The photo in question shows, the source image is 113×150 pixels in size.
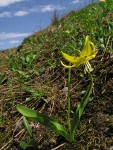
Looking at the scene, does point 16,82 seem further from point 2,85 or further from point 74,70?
point 74,70

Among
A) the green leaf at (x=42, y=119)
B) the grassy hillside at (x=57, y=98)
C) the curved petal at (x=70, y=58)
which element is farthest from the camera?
the grassy hillside at (x=57, y=98)

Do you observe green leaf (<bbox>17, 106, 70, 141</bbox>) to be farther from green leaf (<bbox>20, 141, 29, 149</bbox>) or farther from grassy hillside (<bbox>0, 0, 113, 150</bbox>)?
green leaf (<bbox>20, 141, 29, 149</bbox>)

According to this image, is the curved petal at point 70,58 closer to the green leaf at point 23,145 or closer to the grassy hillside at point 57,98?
the grassy hillside at point 57,98

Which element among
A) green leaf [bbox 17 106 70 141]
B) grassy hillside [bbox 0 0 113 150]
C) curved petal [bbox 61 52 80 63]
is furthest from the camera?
grassy hillside [bbox 0 0 113 150]

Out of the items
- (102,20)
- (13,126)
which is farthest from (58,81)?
(102,20)

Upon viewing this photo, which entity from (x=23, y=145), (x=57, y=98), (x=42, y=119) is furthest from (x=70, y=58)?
(x=57, y=98)

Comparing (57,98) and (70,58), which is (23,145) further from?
(70,58)

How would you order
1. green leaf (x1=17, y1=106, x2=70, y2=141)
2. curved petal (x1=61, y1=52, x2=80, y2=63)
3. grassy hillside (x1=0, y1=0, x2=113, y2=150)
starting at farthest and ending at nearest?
grassy hillside (x1=0, y1=0, x2=113, y2=150) < green leaf (x1=17, y1=106, x2=70, y2=141) < curved petal (x1=61, y1=52, x2=80, y2=63)

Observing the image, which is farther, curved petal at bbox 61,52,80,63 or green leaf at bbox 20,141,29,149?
green leaf at bbox 20,141,29,149

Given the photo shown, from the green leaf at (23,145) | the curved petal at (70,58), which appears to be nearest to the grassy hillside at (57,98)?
the green leaf at (23,145)

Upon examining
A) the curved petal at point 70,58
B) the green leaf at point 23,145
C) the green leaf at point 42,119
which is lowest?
the green leaf at point 23,145

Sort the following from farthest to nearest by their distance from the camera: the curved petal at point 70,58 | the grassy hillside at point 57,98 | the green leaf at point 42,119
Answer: the grassy hillside at point 57,98
the green leaf at point 42,119
the curved petal at point 70,58

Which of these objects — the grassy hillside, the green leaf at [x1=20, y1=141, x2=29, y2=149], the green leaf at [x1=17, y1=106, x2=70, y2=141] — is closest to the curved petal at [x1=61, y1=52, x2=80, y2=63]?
the green leaf at [x1=17, y1=106, x2=70, y2=141]
